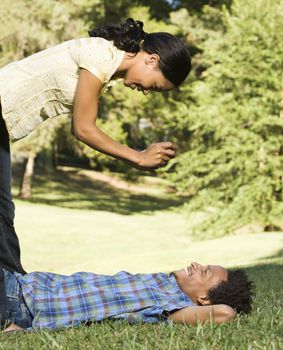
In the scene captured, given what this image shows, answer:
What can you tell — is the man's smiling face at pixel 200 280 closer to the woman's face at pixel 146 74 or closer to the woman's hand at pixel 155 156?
the woman's hand at pixel 155 156

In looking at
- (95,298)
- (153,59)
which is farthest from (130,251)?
(153,59)

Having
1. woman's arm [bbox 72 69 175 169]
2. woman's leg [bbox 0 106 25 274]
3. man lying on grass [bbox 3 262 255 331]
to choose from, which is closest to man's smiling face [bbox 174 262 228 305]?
man lying on grass [bbox 3 262 255 331]

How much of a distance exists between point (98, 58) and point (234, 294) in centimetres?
158

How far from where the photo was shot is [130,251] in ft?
59.2

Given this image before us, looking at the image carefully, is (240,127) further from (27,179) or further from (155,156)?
(155,156)

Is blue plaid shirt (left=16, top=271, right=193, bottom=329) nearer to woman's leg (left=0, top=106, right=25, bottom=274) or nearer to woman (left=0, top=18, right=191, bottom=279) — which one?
woman's leg (left=0, top=106, right=25, bottom=274)

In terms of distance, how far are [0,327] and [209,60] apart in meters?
15.4

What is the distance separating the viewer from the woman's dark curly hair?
3.58 meters

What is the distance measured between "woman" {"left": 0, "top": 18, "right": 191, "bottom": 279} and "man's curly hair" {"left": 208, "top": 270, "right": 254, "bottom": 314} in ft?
2.97

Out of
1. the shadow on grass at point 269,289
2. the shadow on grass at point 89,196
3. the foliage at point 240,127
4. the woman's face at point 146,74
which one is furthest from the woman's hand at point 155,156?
the shadow on grass at point 89,196

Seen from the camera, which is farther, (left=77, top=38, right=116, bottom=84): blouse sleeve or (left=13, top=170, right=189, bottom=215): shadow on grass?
(left=13, top=170, right=189, bottom=215): shadow on grass

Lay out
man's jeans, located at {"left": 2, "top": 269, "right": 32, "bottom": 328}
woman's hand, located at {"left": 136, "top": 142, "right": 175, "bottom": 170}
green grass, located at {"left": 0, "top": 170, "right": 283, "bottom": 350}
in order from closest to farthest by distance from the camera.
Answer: green grass, located at {"left": 0, "top": 170, "right": 283, "bottom": 350}
woman's hand, located at {"left": 136, "top": 142, "right": 175, "bottom": 170}
man's jeans, located at {"left": 2, "top": 269, "right": 32, "bottom": 328}

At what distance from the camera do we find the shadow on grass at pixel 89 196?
29.2 meters

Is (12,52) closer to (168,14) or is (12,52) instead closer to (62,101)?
(168,14)
